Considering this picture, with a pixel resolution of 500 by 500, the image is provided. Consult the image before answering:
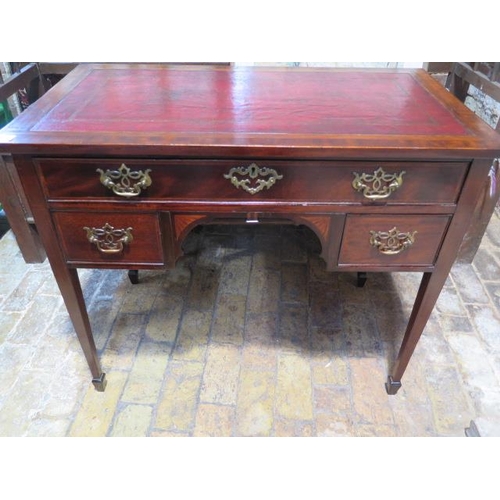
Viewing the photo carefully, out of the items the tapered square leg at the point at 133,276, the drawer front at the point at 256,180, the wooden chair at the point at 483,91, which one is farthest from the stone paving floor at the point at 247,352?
the drawer front at the point at 256,180

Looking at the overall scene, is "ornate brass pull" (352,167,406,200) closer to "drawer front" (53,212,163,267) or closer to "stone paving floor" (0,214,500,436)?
"drawer front" (53,212,163,267)

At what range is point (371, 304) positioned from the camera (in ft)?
6.30

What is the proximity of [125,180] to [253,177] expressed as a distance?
337 millimetres

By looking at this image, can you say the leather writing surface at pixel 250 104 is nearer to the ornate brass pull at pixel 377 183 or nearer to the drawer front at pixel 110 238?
the ornate brass pull at pixel 377 183

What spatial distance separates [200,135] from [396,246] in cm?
63

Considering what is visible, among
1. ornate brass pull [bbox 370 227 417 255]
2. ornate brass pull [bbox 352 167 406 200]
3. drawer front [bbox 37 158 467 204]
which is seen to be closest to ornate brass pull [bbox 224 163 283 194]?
drawer front [bbox 37 158 467 204]

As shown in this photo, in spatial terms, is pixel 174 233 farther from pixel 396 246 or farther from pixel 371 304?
pixel 371 304

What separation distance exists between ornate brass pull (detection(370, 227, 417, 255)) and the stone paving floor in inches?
25.4

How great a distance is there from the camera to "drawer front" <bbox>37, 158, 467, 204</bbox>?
3.50ft

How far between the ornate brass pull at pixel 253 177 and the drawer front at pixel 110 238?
0.25 metres

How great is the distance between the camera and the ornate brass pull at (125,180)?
42.4 inches

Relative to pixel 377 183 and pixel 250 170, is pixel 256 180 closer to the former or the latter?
pixel 250 170

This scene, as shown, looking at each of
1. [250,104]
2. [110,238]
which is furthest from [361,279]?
[110,238]

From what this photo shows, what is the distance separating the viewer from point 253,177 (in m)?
1.09
